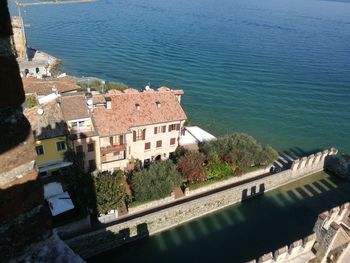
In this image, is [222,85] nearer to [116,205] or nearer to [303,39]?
[116,205]

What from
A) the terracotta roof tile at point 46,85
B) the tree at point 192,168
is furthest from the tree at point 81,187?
the terracotta roof tile at point 46,85

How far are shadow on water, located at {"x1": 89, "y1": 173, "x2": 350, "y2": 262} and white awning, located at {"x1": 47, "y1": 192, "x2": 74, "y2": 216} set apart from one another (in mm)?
4659

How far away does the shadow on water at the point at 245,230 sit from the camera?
26.6 meters

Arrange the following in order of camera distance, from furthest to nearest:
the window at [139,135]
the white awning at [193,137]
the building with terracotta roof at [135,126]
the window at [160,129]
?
1. the white awning at [193,137]
2. the window at [160,129]
3. the window at [139,135]
4. the building with terracotta roof at [135,126]

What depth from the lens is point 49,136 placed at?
2653 cm

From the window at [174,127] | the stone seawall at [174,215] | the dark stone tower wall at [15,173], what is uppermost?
the dark stone tower wall at [15,173]

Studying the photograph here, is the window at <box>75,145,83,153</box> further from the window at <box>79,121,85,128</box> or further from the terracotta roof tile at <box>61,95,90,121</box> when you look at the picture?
the terracotta roof tile at <box>61,95,90,121</box>

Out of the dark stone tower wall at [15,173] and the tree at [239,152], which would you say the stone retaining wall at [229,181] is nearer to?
the tree at [239,152]

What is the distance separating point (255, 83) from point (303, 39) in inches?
1767

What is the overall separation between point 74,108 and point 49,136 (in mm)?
3444

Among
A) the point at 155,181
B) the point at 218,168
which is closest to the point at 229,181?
A: the point at 218,168

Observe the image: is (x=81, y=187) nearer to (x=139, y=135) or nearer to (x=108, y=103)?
(x=139, y=135)

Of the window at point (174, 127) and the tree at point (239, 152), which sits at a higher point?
the window at point (174, 127)

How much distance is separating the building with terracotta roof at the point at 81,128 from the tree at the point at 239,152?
11524 mm
